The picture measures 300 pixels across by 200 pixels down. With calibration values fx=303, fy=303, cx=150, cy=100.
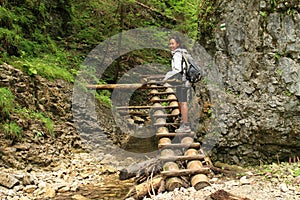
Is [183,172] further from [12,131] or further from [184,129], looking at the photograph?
[12,131]

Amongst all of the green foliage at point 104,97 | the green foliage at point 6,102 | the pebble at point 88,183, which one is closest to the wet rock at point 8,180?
the pebble at point 88,183

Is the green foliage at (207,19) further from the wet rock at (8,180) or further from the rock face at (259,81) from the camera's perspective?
the wet rock at (8,180)

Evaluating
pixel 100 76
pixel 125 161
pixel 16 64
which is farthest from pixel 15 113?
pixel 100 76

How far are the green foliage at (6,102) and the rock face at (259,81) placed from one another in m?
4.25

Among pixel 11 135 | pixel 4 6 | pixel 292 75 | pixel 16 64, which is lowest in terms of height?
pixel 11 135

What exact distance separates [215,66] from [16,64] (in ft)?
14.6

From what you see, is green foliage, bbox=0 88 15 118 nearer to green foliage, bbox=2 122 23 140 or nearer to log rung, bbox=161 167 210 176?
green foliage, bbox=2 122 23 140

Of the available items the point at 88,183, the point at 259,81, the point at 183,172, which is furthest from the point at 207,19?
the point at 88,183

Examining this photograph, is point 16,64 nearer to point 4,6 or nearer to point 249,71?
point 4,6

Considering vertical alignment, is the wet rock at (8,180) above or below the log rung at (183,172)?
below

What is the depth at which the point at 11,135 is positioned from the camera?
5.87 metres

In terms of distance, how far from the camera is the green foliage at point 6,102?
19.3 ft

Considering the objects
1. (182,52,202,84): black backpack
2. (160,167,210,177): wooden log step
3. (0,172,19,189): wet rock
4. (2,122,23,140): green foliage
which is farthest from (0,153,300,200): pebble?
(182,52,202,84): black backpack

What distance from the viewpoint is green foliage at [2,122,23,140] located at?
5.79 m
